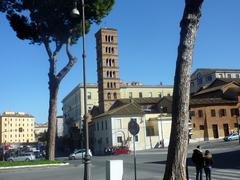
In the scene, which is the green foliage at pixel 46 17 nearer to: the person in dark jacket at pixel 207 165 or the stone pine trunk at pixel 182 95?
the person in dark jacket at pixel 207 165

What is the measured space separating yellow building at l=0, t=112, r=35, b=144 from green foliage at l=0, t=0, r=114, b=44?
14069cm

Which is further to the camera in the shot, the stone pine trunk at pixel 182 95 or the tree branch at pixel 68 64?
the tree branch at pixel 68 64

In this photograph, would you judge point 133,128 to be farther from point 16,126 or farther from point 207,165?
point 16,126

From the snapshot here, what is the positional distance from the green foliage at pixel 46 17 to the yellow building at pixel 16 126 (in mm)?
140688

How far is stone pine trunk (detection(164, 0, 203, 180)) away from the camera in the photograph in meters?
9.27

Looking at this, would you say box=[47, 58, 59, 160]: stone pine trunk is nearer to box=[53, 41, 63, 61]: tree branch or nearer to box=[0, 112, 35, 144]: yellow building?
box=[53, 41, 63, 61]: tree branch

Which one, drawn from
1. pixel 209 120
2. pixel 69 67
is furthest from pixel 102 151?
pixel 69 67

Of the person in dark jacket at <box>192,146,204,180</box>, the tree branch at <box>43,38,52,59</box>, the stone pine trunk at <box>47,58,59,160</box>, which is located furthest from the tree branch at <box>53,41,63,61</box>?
the person in dark jacket at <box>192,146,204,180</box>

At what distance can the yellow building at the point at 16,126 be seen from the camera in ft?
556

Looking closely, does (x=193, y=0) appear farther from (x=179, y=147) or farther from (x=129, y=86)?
(x=129, y=86)

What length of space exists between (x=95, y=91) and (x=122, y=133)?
146 feet

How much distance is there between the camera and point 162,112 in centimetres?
8406

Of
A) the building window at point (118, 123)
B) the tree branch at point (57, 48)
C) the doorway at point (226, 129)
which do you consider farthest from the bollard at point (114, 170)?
the doorway at point (226, 129)

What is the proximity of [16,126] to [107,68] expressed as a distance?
90.9 meters
